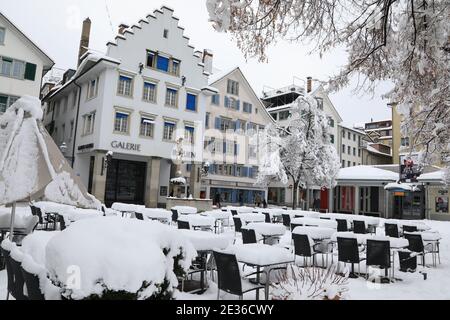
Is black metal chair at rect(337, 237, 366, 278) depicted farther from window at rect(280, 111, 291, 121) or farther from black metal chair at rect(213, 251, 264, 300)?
window at rect(280, 111, 291, 121)

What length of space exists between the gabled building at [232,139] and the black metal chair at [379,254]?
2641 centimetres

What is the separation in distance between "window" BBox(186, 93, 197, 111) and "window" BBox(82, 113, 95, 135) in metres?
7.52

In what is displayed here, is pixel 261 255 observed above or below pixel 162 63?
below

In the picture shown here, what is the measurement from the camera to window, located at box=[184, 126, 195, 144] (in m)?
28.9

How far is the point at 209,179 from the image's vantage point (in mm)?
34969

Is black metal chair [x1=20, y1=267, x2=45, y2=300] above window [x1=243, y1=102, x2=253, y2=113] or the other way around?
the other way around

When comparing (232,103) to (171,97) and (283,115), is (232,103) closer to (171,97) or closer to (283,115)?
(171,97)

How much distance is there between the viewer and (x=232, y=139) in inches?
1441

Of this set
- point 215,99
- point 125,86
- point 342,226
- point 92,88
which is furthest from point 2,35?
point 342,226

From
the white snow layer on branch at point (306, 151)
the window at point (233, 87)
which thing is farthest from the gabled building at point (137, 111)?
the white snow layer on branch at point (306, 151)

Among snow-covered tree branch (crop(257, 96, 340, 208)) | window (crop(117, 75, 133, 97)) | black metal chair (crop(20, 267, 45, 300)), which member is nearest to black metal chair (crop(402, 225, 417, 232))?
black metal chair (crop(20, 267, 45, 300))

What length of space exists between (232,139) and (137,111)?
12.9 m

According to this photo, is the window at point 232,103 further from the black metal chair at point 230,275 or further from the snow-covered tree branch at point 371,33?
the black metal chair at point 230,275

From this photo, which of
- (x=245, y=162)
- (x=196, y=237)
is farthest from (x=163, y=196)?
(x=196, y=237)
